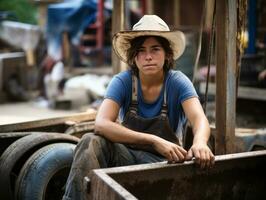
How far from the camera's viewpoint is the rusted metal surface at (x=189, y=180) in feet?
8.63

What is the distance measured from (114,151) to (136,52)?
0.75 m

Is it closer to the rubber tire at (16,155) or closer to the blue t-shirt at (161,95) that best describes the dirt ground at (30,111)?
the rubber tire at (16,155)

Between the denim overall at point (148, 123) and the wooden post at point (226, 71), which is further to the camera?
the wooden post at point (226, 71)

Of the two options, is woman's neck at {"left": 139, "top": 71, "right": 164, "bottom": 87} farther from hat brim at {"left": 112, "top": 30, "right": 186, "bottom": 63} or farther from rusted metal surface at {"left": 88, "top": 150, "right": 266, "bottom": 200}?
rusted metal surface at {"left": 88, "top": 150, "right": 266, "bottom": 200}

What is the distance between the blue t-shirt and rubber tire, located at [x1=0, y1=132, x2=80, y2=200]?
2.49 ft

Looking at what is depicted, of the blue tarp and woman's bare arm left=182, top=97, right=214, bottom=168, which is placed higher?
the blue tarp

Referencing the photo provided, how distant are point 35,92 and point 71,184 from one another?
10.5 metres

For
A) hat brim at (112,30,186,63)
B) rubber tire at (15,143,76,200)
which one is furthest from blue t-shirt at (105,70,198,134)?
rubber tire at (15,143,76,200)

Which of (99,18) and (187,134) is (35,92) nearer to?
(99,18)

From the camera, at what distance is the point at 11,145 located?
3.82 m

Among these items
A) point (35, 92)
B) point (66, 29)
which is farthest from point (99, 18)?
point (35, 92)

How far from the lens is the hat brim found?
336 cm

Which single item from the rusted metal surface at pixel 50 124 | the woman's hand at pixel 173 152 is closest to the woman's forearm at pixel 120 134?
the woman's hand at pixel 173 152

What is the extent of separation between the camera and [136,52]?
344 centimetres
